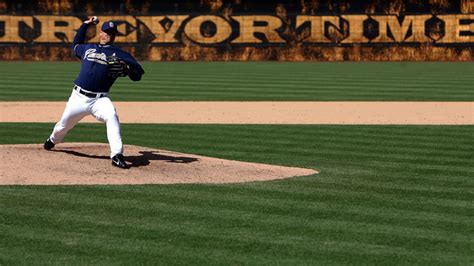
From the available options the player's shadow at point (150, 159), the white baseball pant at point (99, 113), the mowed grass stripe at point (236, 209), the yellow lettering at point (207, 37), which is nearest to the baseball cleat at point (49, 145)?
the white baseball pant at point (99, 113)

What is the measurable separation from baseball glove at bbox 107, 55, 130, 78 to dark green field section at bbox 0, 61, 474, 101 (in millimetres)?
10928

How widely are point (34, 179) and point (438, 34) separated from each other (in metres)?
29.5

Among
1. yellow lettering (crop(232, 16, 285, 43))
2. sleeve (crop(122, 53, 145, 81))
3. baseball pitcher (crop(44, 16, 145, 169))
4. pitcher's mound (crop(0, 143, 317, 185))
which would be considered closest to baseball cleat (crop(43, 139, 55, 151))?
pitcher's mound (crop(0, 143, 317, 185))

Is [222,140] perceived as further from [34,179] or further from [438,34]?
[438,34]

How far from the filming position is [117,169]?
34.4 ft

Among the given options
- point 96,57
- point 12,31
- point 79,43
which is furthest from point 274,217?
point 12,31

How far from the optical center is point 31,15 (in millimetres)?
39000

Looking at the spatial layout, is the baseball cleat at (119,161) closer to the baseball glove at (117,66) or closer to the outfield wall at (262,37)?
the baseball glove at (117,66)

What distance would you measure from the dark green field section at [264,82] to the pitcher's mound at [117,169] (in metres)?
10.2

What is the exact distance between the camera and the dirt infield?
16.8m

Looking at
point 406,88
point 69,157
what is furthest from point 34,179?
point 406,88

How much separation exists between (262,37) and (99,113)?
27965 millimetres

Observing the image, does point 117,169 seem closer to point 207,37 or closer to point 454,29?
point 207,37

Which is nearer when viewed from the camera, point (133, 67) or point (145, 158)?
point (133, 67)
